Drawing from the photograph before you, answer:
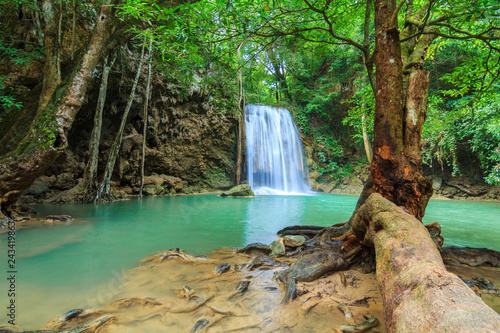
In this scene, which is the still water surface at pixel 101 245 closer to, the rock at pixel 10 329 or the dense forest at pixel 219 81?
the rock at pixel 10 329

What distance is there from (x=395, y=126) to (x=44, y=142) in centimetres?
565

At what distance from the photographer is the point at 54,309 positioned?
1726mm

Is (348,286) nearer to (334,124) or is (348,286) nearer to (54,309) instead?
(54,309)

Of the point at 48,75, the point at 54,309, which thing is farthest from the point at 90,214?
the point at 54,309

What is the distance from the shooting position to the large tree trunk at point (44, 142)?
4.10 metres

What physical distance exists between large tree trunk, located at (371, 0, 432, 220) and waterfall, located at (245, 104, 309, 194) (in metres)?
13.3

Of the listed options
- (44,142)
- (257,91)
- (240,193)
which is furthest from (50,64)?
(240,193)

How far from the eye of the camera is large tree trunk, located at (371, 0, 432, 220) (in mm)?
2344

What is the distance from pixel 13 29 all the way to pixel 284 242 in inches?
353

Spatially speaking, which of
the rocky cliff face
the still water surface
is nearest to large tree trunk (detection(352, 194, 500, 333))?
the still water surface

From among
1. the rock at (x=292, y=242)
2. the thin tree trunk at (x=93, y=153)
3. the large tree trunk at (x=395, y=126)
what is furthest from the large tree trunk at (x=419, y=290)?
the thin tree trunk at (x=93, y=153)

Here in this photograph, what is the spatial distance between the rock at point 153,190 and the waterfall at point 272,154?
626cm

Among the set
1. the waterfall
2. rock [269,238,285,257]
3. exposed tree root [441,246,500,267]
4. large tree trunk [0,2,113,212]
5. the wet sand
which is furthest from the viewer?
the waterfall

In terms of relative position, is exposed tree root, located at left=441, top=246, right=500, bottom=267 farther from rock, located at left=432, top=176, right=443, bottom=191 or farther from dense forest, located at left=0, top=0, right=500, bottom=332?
rock, located at left=432, top=176, right=443, bottom=191
